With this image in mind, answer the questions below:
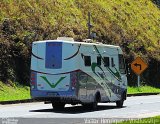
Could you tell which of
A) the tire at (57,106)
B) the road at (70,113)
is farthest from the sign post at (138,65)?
the tire at (57,106)

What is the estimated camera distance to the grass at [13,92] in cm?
3291

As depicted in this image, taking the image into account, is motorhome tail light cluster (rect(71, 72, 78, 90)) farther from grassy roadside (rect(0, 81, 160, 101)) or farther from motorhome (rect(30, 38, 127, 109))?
grassy roadside (rect(0, 81, 160, 101))

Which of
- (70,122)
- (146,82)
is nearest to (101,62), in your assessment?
(70,122)

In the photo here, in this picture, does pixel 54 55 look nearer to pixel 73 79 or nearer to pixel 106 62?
pixel 73 79

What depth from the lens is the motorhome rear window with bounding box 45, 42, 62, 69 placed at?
2452 centimetres

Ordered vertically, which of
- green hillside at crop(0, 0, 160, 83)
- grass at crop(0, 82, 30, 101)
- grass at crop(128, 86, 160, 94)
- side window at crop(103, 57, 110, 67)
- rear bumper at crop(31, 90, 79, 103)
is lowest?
grass at crop(128, 86, 160, 94)

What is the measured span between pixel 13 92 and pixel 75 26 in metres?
15.2

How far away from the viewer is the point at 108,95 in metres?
27.9

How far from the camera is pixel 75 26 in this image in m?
48.8

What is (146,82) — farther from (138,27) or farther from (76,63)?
(76,63)

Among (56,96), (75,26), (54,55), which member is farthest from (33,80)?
(75,26)

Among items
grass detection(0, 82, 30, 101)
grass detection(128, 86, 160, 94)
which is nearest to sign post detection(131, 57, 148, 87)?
grass detection(128, 86, 160, 94)

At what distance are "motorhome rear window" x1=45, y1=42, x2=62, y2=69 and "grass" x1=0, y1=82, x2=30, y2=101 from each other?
7.73 meters

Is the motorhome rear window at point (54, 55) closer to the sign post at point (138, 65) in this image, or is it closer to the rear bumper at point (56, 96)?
the rear bumper at point (56, 96)
